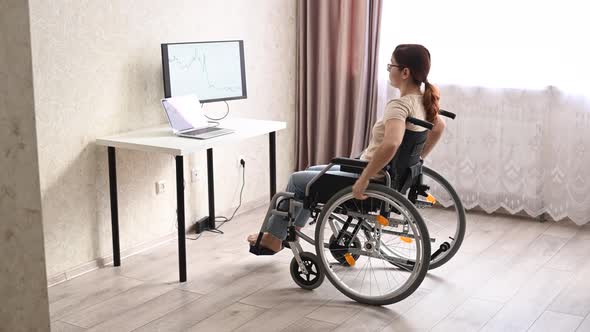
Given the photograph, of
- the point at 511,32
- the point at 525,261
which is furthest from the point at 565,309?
the point at 511,32

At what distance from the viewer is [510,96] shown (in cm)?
457

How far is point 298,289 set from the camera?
11.5 feet

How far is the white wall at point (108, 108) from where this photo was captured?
11.4 ft


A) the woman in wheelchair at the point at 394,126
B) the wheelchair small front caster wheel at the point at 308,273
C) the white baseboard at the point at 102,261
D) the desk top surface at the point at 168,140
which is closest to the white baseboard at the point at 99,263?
the white baseboard at the point at 102,261

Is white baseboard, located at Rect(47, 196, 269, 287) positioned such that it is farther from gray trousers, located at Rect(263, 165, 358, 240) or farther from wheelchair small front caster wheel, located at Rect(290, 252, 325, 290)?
wheelchair small front caster wheel, located at Rect(290, 252, 325, 290)

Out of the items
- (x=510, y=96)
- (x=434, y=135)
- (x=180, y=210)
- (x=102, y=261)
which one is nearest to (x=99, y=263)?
(x=102, y=261)

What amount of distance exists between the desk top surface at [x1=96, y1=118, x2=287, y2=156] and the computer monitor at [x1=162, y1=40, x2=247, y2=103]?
0.21 meters

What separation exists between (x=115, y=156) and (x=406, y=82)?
4.81ft

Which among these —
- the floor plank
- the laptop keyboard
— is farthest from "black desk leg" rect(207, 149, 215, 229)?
the laptop keyboard

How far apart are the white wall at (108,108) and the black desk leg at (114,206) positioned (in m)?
0.07

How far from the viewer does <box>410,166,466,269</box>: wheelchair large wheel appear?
360cm

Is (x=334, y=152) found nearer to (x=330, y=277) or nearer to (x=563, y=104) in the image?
(x=563, y=104)

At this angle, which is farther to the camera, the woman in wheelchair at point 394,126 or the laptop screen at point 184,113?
the laptop screen at point 184,113

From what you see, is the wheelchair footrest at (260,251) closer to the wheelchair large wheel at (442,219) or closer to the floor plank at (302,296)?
the floor plank at (302,296)
